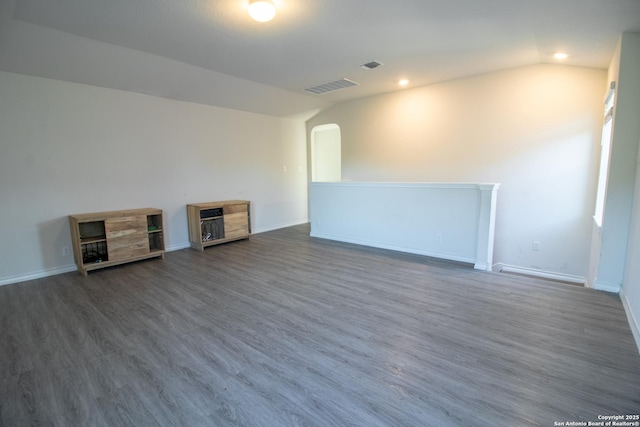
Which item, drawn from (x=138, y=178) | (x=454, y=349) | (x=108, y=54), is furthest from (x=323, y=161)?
(x=454, y=349)

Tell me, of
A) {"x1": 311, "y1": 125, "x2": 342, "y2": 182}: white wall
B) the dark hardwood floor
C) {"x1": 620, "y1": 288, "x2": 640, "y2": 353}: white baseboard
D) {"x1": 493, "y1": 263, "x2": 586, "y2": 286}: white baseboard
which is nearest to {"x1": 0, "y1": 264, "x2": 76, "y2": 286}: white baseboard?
the dark hardwood floor

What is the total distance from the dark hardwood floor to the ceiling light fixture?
2.61 metres

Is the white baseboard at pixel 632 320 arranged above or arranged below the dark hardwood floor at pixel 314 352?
above

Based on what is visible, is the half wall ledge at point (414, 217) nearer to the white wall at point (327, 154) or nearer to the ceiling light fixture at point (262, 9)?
the white wall at point (327, 154)

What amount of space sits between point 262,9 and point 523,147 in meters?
4.04

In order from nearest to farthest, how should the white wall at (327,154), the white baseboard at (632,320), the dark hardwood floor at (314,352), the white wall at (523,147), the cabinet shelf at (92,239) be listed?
the dark hardwood floor at (314,352)
the white baseboard at (632,320)
the cabinet shelf at (92,239)
the white wall at (523,147)
the white wall at (327,154)

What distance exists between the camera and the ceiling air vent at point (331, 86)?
16.2 ft

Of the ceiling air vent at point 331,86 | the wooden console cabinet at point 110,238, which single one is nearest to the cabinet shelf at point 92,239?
the wooden console cabinet at point 110,238

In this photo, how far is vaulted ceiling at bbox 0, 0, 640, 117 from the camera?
259cm

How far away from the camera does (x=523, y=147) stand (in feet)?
14.5

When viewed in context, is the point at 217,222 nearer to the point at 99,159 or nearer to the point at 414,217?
the point at 99,159

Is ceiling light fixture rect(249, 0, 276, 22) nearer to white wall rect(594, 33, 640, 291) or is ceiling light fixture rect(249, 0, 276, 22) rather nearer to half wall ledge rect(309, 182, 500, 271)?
half wall ledge rect(309, 182, 500, 271)

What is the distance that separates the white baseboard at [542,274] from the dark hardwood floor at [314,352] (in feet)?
4.45

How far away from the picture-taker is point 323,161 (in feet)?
27.1
